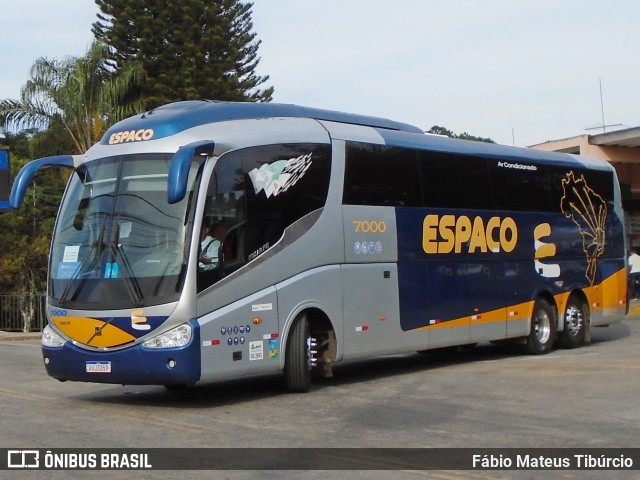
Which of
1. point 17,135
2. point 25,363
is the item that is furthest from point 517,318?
point 17,135

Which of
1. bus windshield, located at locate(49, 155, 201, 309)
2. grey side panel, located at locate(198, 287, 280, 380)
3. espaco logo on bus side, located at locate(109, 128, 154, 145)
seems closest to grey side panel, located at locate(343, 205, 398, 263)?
grey side panel, located at locate(198, 287, 280, 380)

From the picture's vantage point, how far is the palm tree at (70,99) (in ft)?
118

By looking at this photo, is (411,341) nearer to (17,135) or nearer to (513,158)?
(513,158)

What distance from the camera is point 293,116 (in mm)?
14477

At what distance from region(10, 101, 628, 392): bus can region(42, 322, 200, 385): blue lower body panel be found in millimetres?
18

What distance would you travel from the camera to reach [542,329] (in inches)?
746

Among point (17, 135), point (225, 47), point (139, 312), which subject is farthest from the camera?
point (17, 135)

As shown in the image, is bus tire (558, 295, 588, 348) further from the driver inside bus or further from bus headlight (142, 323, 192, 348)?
bus headlight (142, 323, 192, 348)

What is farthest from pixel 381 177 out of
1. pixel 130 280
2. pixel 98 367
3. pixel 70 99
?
pixel 70 99

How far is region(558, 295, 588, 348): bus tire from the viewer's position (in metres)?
19.7

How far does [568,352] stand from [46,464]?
41.7ft

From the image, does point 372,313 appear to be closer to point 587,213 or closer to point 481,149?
point 481,149

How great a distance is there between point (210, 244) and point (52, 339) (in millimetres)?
2320

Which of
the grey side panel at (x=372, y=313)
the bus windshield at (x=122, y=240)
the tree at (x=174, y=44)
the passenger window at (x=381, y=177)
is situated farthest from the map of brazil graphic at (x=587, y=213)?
the tree at (x=174, y=44)
